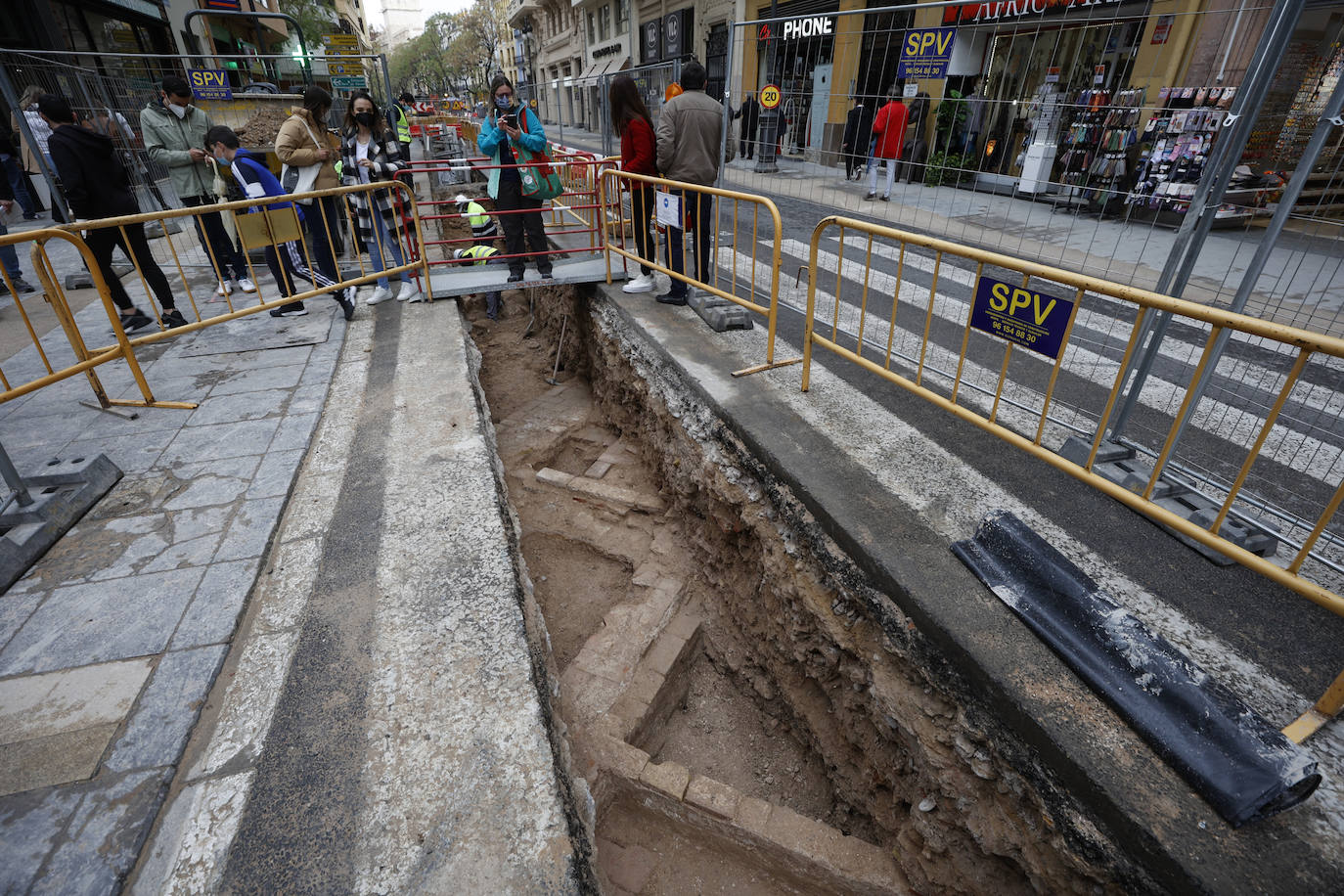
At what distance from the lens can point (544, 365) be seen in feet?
24.4

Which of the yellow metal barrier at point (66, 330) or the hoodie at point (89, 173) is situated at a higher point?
the hoodie at point (89, 173)

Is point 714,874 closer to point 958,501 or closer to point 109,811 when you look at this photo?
point 958,501

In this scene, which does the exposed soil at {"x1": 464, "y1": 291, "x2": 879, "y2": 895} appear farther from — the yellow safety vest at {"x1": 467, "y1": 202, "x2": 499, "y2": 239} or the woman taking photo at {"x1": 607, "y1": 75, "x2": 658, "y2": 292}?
the yellow safety vest at {"x1": 467, "y1": 202, "x2": 499, "y2": 239}

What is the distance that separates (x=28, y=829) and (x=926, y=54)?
32.5ft

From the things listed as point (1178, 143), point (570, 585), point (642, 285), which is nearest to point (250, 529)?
point (570, 585)

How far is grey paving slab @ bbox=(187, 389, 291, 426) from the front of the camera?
4.35 metres

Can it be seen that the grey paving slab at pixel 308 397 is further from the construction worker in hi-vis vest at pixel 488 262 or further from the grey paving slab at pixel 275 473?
the construction worker in hi-vis vest at pixel 488 262

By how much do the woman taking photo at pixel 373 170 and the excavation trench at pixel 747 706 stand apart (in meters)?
3.19

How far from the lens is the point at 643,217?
5754 millimetres

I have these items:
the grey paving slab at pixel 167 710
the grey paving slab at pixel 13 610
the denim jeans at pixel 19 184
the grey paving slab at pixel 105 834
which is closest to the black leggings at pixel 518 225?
the grey paving slab at pixel 13 610

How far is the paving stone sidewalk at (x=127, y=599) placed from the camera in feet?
6.54

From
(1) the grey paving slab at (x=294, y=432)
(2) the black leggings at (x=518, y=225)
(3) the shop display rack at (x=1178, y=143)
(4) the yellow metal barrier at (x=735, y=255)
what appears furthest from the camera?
(2) the black leggings at (x=518, y=225)

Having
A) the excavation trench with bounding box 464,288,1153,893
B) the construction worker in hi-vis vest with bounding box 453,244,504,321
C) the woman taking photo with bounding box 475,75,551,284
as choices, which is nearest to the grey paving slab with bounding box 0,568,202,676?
the excavation trench with bounding box 464,288,1153,893

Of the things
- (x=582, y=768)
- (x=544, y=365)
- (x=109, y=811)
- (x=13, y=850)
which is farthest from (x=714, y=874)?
(x=544, y=365)
